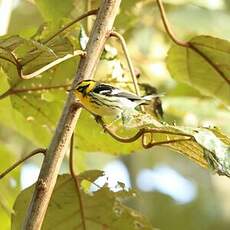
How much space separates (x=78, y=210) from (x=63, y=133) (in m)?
0.28

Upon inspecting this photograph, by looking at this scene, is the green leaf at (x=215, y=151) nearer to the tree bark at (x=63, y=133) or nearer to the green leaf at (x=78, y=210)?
the tree bark at (x=63, y=133)

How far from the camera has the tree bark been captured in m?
0.96

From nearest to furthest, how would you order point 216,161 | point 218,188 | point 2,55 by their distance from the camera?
point 216,161, point 2,55, point 218,188

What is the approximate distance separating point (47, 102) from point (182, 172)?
2.72m

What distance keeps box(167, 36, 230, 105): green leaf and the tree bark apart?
0.28 metres

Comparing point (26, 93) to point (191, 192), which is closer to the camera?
point (26, 93)

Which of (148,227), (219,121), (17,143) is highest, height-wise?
(148,227)

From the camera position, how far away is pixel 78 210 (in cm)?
124

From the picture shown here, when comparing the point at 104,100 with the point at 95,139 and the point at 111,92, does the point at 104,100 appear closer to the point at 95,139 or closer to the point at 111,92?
the point at 111,92

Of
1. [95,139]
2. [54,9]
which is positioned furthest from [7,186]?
[54,9]

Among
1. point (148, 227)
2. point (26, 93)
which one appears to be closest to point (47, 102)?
point (26, 93)

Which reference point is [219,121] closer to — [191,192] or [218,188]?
[218,188]

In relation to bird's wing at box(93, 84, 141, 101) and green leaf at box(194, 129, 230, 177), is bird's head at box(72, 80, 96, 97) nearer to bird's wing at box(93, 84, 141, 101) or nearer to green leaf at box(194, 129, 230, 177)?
bird's wing at box(93, 84, 141, 101)

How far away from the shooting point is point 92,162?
2.50m
